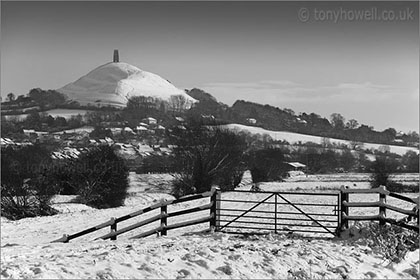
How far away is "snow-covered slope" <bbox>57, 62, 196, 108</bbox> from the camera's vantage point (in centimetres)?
10325

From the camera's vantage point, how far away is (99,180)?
40.5 meters

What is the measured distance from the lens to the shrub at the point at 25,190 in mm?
33219

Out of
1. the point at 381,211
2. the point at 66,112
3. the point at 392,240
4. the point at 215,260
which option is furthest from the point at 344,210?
the point at 66,112

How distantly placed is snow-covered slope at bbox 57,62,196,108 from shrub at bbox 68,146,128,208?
55.9m

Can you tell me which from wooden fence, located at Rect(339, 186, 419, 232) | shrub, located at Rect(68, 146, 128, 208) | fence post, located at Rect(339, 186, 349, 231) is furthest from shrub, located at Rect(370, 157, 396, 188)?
fence post, located at Rect(339, 186, 349, 231)

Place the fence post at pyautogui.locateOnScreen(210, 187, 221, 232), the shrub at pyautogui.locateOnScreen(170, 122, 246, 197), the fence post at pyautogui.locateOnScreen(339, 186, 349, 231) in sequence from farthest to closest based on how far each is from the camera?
1. the shrub at pyautogui.locateOnScreen(170, 122, 246, 197)
2. the fence post at pyautogui.locateOnScreen(210, 187, 221, 232)
3. the fence post at pyautogui.locateOnScreen(339, 186, 349, 231)

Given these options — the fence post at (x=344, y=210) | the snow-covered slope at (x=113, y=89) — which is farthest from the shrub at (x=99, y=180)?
the snow-covered slope at (x=113, y=89)

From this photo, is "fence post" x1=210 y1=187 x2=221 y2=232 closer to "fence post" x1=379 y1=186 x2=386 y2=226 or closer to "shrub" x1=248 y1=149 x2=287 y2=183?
"fence post" x1=379 y1=186 x2=386 y2=226

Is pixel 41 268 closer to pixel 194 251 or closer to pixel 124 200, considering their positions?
pixel 194 251

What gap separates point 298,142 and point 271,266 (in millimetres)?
82510

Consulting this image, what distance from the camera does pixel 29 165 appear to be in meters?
41.4

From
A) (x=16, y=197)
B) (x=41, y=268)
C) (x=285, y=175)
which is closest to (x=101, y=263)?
(x=41, y=268)

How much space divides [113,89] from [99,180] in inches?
3489

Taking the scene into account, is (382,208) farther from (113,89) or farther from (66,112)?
(113,89)
